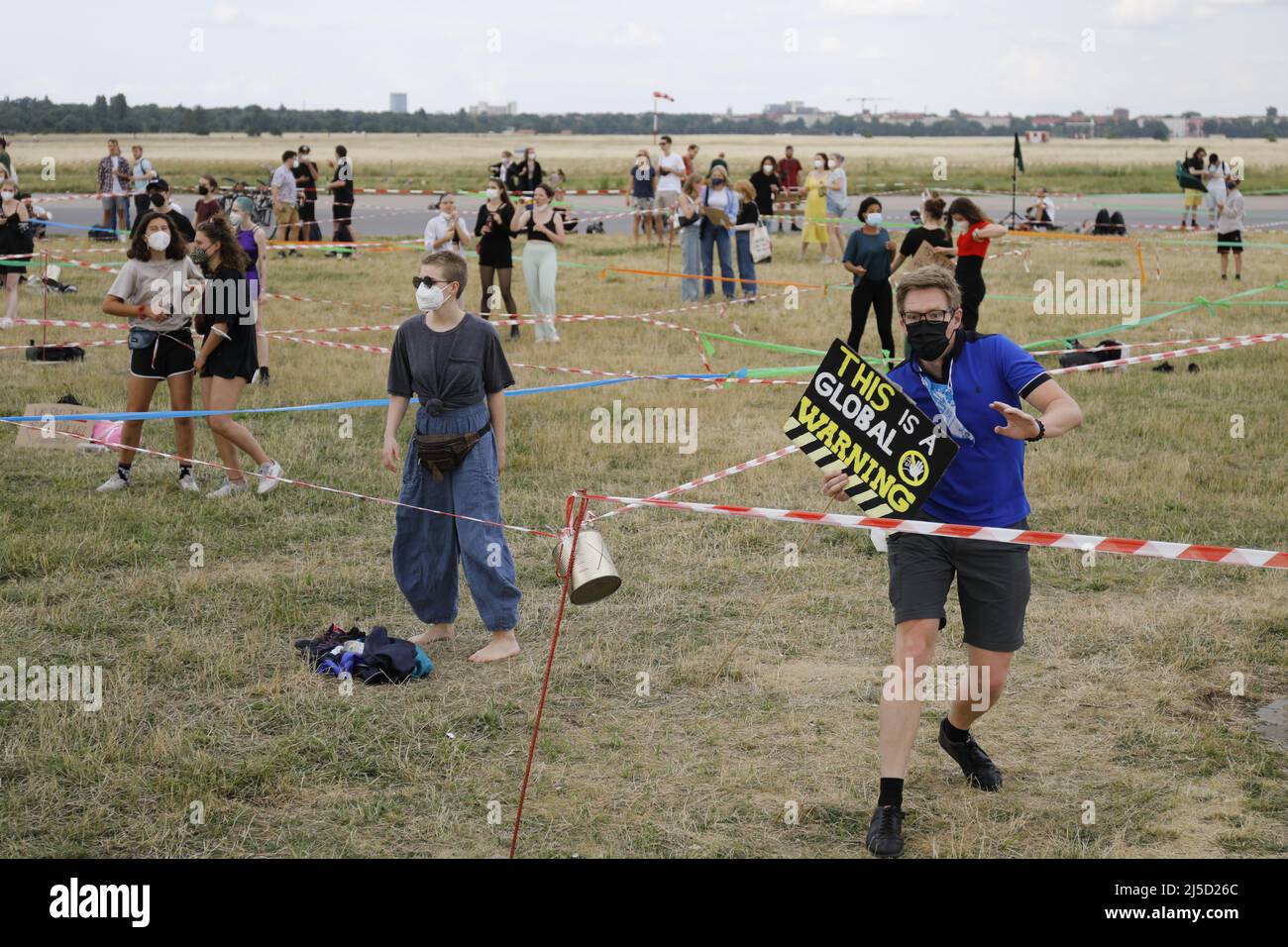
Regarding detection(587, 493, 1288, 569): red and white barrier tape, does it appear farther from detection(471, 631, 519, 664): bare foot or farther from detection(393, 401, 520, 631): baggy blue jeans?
detection(471, 631, 519, 664): bare foot

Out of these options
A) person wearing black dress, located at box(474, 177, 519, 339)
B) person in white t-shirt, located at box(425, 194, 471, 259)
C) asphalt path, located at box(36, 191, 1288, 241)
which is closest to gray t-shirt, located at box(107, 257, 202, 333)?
person wearing black dress, located at box(474, 177, 519, 339)

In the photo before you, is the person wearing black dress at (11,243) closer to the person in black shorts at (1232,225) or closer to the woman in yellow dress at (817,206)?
the woman in yellow dress at (817,206)

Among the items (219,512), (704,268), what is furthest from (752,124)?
(219,512)

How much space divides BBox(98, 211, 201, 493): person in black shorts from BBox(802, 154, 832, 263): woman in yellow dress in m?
15.3

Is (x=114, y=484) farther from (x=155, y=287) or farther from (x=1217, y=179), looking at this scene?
(x=1217, y=179)

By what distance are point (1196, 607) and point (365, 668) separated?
4475mm

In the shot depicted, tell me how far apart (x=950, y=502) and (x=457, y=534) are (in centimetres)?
276

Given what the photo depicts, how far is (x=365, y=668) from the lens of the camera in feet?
20.6

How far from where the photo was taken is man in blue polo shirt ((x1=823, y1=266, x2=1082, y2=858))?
4703 millimetres

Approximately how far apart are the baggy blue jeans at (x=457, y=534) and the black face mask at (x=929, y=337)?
100 inches

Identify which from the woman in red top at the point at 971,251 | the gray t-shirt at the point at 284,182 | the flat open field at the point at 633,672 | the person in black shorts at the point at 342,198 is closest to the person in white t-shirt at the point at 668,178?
the person in black shorts at the point at 342,198

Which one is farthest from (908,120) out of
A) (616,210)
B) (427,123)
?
(616,210)

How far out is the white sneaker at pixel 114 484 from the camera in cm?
939

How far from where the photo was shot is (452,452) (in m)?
6.44
